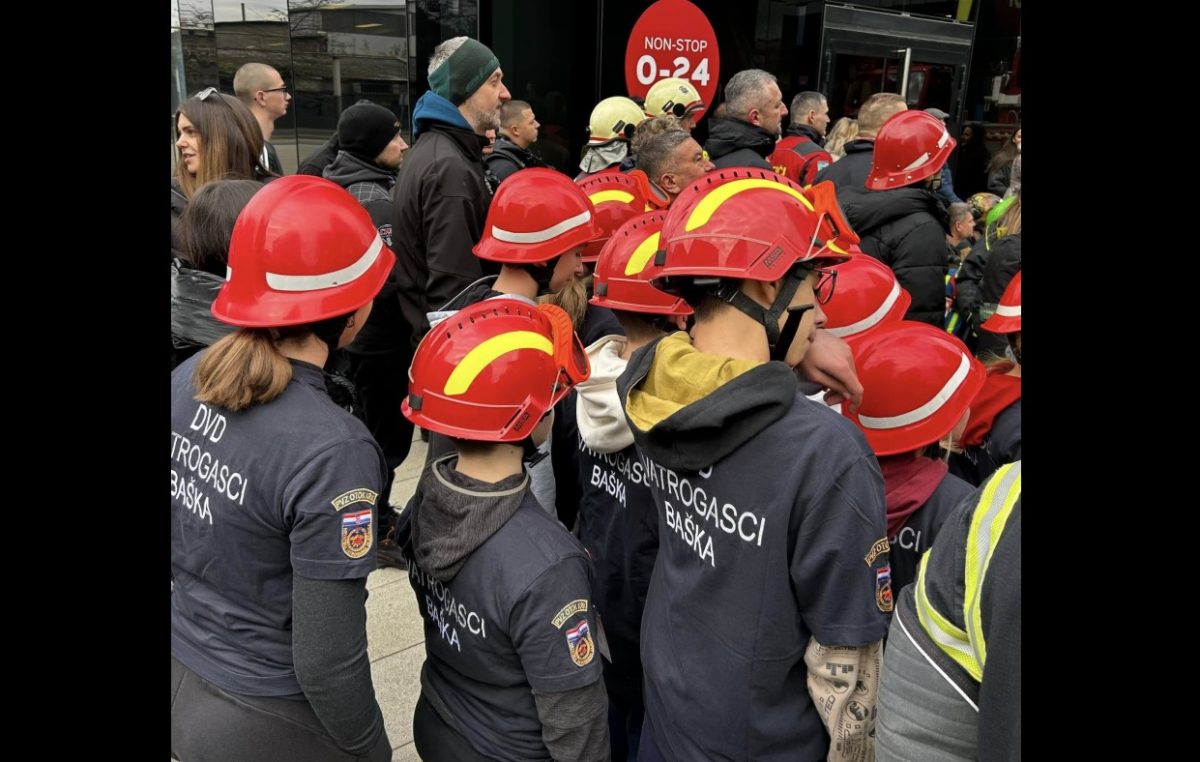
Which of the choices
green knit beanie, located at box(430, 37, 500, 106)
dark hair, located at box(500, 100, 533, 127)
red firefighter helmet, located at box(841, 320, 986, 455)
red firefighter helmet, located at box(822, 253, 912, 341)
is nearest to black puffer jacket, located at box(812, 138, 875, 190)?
dark hair, located at box(500, 100, 533, 127)

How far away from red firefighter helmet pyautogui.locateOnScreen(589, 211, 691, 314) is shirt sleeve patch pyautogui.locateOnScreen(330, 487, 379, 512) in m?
1.24

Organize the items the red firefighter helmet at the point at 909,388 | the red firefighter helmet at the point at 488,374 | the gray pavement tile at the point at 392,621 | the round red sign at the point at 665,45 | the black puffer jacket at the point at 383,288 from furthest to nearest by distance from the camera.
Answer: the round red sign at the point at 665,45, the black puffer jacket at the point at 383,288, the gray pavement tile at the point at 392,621, the red firefighter helmet at the point at 909,388, the red firefighter helmet at the point at 488,374

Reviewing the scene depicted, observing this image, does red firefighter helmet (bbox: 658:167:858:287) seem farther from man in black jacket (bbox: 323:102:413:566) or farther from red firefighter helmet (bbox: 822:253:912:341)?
man in black jacket (bbox: 323:102:413:566)

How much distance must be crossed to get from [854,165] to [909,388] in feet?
11.9

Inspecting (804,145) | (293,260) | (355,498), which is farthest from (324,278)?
(804,145)

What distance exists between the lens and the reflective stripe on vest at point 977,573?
1105mm

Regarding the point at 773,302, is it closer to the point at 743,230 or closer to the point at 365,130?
the point at 743,230

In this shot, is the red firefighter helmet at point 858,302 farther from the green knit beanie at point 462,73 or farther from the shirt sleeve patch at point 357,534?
the green knit beanie at point 462,73

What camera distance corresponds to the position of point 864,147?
5.75 meters

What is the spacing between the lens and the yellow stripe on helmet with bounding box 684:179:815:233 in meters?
1.96

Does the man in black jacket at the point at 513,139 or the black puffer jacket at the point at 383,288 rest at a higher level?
the man in black jacket at the point at 513,139

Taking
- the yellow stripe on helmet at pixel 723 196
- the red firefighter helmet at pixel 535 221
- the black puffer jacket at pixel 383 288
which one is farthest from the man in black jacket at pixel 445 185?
the yellow stripe on helmet at pixel 723 196

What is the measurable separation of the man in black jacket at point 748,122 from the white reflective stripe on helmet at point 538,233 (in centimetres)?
254

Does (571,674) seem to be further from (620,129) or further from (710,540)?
(620,129)
